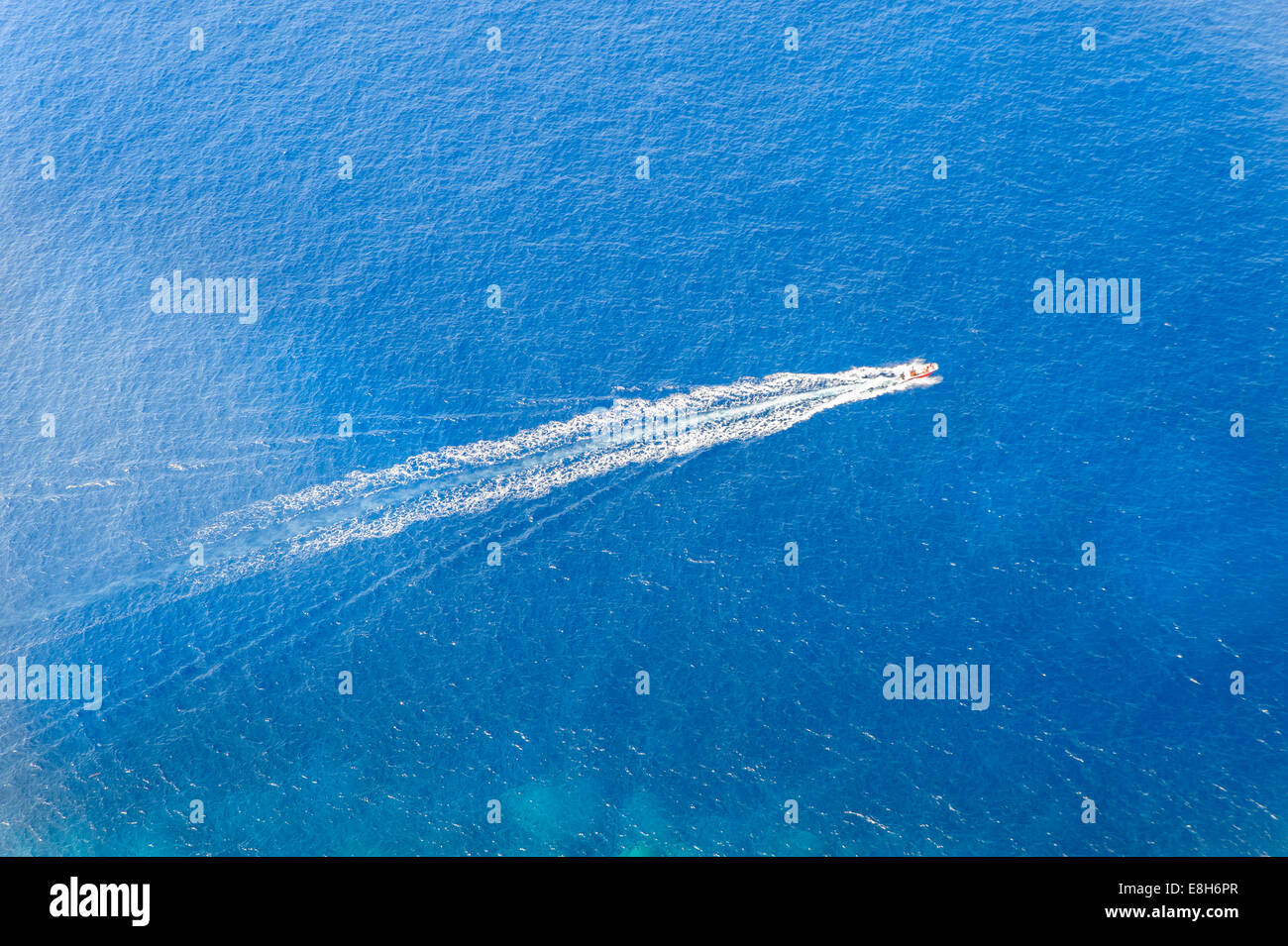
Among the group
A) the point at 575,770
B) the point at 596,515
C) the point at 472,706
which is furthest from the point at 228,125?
the point at 575,770

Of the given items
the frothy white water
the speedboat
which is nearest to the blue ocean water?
the frothy white water

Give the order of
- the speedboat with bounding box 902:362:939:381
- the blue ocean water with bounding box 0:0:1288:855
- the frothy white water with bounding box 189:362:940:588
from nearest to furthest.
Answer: the blue ocean water with bounding box 0:0:1288:855, the frothy white water with bounding box 189:362:940:588, the speedboat with bounding box 902:362:939:381

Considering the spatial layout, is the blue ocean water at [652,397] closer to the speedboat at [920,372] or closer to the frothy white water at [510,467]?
the frothy white water at [510,467]

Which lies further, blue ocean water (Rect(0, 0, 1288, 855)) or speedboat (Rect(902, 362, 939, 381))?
speedboat (Rect(902, 362, 939, 381))

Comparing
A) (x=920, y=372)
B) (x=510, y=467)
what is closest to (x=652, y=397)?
(x=510, y=467)

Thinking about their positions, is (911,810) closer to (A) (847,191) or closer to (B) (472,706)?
(B) (472,706)

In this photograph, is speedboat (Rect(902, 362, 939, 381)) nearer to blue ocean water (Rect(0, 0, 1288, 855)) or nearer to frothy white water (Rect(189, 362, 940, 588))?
frothy white water (Rect(189, 362, 940, 588))
